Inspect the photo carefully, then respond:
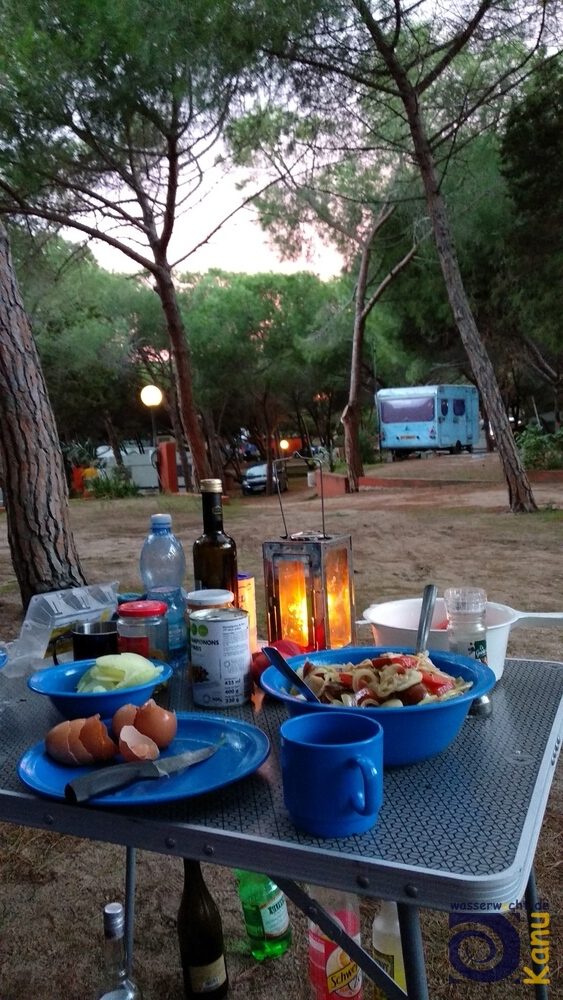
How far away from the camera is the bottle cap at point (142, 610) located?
148cm

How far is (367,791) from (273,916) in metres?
1.24

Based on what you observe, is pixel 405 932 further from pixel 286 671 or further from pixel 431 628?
pixel 431 628

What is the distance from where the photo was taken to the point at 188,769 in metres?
1.05

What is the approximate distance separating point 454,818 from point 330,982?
883 millimetres

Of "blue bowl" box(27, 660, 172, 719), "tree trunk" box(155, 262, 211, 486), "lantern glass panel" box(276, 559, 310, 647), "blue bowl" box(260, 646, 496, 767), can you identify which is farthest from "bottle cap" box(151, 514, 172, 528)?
"tree trunk" box(155, 262, 211, 486)

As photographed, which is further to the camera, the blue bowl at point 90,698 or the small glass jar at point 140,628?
the small glass jar at point 140,628

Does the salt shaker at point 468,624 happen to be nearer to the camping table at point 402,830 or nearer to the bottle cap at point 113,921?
the camping table at point 402,830

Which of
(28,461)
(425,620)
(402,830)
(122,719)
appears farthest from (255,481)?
(402,830)

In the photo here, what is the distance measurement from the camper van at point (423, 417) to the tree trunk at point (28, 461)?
66.4 feet

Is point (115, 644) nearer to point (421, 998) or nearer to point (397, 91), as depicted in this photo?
point (421, 998)

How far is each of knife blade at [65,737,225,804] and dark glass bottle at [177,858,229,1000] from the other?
2.61 ft

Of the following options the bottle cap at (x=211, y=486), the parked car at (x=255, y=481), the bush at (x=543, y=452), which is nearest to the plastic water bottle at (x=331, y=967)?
the bottle cap at (x=211, y=486)

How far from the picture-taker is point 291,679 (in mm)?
1208

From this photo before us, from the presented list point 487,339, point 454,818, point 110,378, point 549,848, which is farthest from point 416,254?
point 454,818
